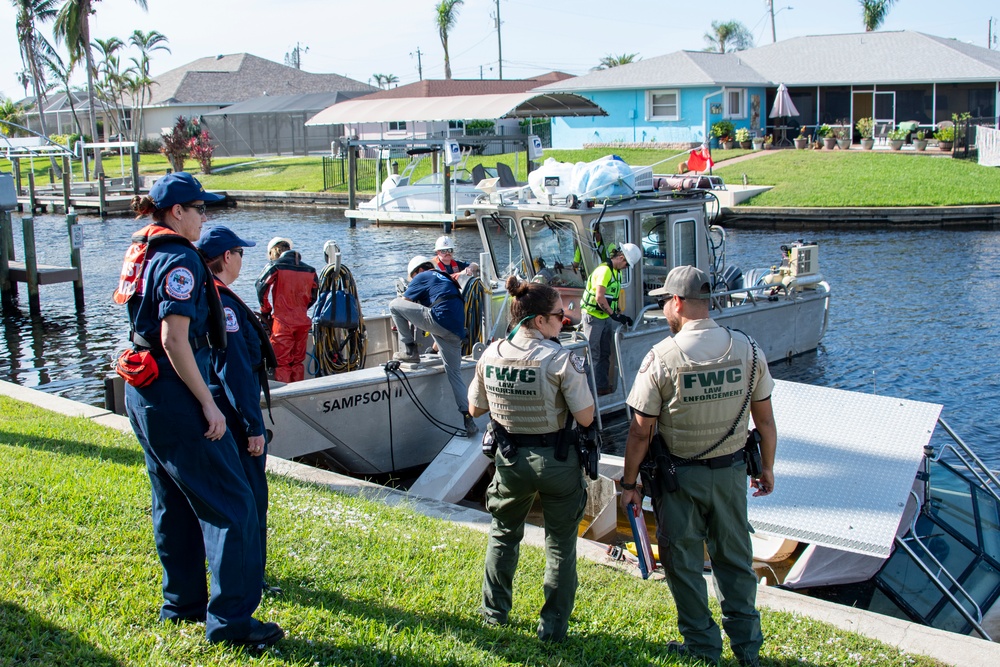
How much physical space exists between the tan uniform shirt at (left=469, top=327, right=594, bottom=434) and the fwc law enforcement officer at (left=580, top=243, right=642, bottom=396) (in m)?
6.18

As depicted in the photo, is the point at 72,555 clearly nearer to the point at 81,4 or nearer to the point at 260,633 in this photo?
the point at 260,633

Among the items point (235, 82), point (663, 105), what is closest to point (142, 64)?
point (235, 82)

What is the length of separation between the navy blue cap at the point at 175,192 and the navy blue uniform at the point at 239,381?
0.43m

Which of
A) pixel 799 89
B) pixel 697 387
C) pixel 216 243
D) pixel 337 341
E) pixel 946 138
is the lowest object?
pixel 337 341

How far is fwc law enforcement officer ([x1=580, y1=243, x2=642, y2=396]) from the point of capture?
414 inches

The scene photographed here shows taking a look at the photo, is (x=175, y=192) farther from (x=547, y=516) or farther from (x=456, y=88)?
(x=456, y=88)

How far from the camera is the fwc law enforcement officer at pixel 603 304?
10508 mm

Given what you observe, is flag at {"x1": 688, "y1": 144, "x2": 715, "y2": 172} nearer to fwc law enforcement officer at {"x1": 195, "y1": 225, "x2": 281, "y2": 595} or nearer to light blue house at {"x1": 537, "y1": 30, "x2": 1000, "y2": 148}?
fwc law enforcement officer at {"x1": 195, "y1": 225, "x2": 281, "y2": 595}

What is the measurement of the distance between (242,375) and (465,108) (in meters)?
32.8

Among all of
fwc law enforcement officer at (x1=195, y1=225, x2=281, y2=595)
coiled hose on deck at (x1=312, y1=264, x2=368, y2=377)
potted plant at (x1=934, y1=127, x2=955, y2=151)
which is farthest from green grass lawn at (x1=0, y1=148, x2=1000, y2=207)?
fwc law enforcement officer at (x1=195, y1=225, x2=281, y2=595)

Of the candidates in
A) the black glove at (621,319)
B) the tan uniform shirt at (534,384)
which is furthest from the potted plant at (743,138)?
the tan uniform shirt at (534,384)

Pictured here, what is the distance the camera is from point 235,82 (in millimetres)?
71625

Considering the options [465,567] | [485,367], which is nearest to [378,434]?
[465,567]

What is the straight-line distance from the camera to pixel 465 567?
5.32 metres
